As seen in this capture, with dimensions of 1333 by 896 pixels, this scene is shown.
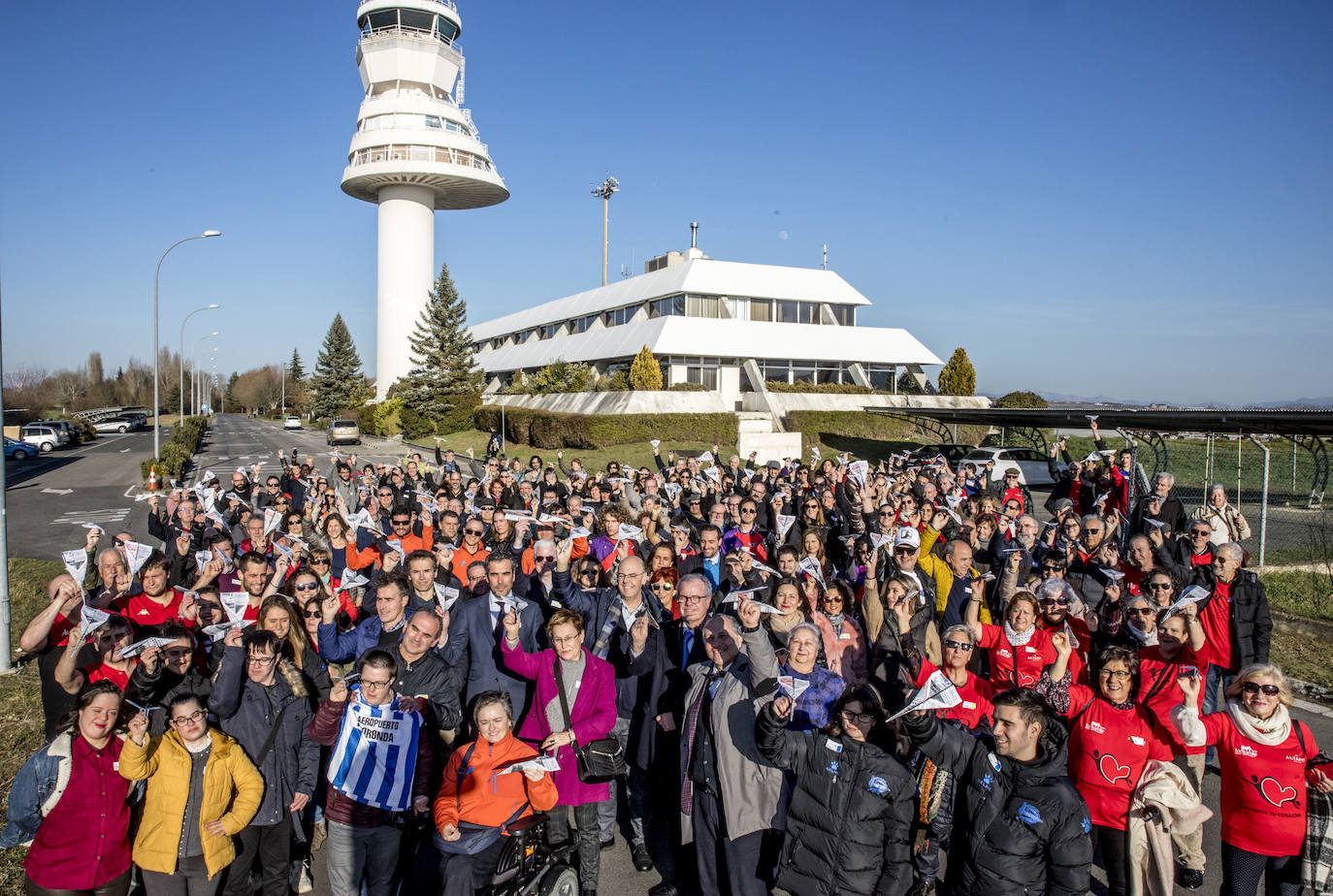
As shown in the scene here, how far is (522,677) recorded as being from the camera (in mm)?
5508

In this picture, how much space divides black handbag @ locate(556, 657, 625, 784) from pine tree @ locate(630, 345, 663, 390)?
3300 centimetres

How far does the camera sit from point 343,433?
48812mm

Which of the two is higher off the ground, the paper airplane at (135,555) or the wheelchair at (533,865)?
the paper airplane at (135,555)

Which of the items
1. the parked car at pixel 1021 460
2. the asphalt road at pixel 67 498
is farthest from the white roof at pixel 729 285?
the asphalt road at pixel 67 498

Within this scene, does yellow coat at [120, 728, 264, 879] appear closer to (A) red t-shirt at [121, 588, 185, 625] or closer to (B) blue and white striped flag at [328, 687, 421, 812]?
(B) blue and white striped flag at [328, 687, 421, 812]

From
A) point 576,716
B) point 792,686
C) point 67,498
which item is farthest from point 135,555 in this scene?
point 67,498

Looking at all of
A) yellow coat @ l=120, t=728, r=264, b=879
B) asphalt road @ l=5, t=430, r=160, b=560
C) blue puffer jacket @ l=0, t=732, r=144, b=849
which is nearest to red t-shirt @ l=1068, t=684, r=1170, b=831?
yellow coat @ l=120, t=728, r=264, b=879

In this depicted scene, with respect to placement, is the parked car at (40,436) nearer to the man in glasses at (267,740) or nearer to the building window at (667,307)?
the building window at (667,307)

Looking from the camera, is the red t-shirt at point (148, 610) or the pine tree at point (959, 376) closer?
the red t-shirt at point (148, 610)

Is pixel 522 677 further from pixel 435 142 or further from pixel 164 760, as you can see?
pixel 435 142

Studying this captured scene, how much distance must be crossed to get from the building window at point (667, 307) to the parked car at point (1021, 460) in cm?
2060

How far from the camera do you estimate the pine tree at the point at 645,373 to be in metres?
37.5

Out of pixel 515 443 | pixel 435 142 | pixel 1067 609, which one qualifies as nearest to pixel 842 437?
pixel 515 443

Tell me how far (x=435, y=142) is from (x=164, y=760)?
61370 mm
